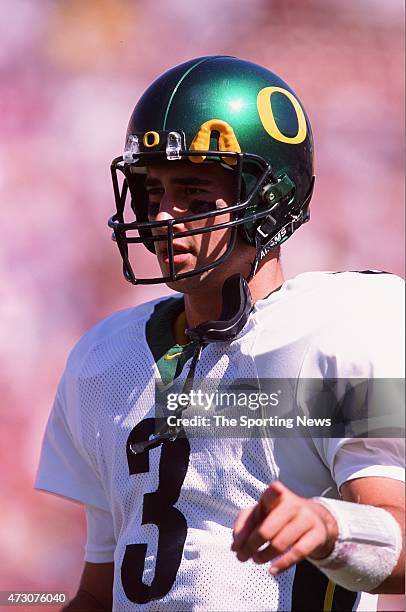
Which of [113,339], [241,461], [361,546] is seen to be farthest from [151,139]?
[361,546]

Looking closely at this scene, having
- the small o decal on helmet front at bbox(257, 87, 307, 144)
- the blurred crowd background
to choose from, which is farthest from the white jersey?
the blurred crowd background

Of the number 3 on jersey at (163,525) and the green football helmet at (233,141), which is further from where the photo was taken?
the green football helmet at (233,141)

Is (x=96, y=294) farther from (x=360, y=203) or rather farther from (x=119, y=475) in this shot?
(x=119, y=475)

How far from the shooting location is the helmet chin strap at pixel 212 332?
4.62 ft

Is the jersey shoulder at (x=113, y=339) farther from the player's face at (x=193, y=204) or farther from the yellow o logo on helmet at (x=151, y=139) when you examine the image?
the yellow o logo on helmet at (x=151, y=139)

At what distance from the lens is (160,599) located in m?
1.36

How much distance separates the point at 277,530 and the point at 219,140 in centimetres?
68

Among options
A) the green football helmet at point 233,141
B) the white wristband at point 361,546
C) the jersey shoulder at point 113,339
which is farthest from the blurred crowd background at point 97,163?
the white wristband at point 361,546

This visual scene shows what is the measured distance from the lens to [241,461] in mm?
1348

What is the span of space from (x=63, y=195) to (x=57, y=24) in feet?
1.22

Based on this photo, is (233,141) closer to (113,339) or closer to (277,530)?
(113,339)

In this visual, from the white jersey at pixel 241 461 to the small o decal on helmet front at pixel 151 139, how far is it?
281 millimetres

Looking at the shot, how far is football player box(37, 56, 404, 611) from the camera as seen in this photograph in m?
1.28

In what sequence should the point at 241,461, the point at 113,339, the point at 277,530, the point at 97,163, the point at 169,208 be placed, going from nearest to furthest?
the point at 277,530 < the point at 241,461 < the point at 169,208 < the point at 113,339 < the point at 97,163
